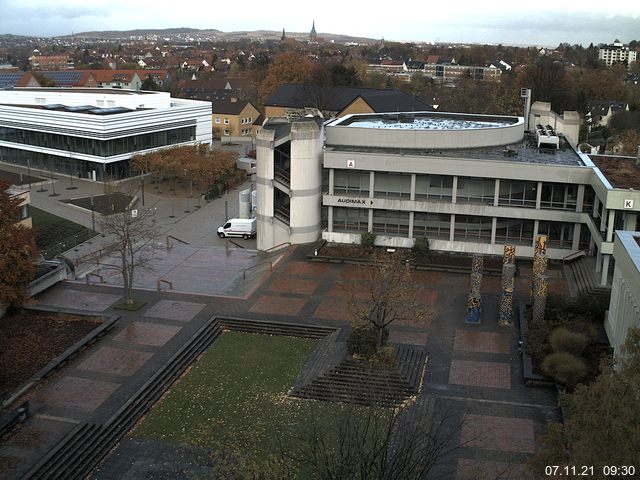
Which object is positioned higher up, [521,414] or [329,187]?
[329,187]

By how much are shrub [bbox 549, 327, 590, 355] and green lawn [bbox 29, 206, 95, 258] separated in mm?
26910

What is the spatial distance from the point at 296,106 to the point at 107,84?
57.4 m

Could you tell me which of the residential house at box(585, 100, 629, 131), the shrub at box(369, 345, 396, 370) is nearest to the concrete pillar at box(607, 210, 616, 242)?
the shrub at box(369, 345, 396, 370)

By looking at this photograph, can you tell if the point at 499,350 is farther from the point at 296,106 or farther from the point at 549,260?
the point at 296,106

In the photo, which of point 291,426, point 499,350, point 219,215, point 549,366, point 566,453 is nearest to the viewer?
point 566,453

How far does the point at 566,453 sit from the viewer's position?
1448 centimetres

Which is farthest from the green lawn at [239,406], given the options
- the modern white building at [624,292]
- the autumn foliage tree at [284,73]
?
the autumn foliage tree at [284,73]

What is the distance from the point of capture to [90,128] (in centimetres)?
5812

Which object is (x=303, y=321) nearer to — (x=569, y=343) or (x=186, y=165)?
(x=569, y=343)

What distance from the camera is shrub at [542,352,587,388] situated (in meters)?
23.4

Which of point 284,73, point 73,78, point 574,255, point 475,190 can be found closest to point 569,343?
point 574,255

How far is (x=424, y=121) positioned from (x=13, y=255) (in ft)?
91.4

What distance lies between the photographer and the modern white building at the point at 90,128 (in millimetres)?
59125


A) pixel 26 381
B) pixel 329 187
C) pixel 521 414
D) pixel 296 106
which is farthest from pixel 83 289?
pixel 296 106
